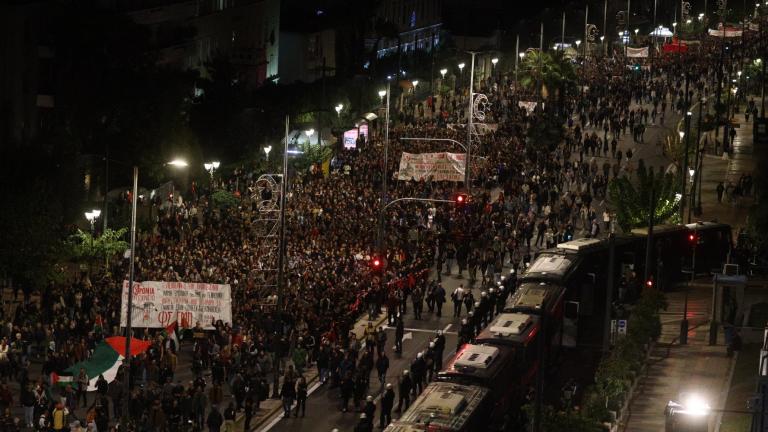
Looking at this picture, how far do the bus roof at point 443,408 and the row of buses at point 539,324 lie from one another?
0.02 metres

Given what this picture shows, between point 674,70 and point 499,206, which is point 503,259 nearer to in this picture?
point 499,206

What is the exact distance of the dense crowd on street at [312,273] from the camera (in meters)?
43.3

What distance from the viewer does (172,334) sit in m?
46.3

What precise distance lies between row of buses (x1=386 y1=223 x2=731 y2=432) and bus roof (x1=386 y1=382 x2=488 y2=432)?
0.02 meters

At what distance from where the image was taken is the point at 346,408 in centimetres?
4556

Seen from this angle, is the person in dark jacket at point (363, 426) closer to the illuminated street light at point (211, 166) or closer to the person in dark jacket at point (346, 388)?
the person in dark jacket at point (346, 388)

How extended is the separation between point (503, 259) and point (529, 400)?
1923cm

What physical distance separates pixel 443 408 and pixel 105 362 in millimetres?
9428

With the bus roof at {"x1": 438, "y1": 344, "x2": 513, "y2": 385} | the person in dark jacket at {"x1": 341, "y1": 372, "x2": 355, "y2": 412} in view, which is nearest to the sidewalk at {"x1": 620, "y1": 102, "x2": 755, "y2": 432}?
the bus roof at {"x1": 438, "y1": 344, "x2": 513, "y2": 385}

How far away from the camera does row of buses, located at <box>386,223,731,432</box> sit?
125 feet

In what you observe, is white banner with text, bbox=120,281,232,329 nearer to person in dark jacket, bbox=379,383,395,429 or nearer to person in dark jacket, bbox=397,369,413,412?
person in dark jacket, bbox=379,383,395,429

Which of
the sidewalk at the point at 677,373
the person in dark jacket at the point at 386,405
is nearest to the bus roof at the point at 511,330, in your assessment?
the person in dark jacket at the point at 386,405

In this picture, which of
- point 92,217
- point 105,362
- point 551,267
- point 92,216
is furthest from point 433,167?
point 105,362

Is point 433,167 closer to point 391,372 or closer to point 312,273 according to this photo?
point 312,273
